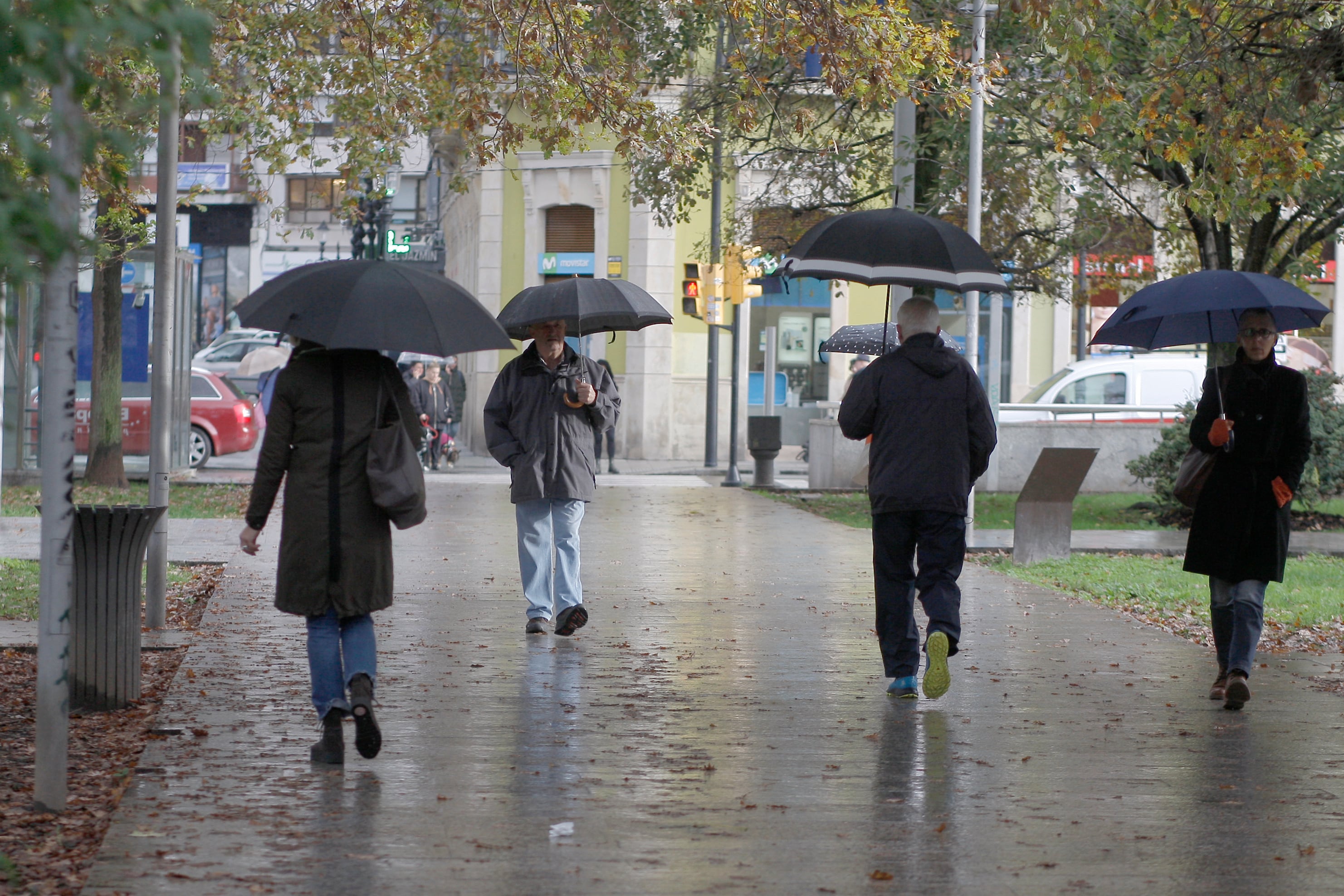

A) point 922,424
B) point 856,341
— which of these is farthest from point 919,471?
point 856,341

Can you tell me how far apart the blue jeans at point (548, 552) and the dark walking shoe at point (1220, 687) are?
3.19 meters

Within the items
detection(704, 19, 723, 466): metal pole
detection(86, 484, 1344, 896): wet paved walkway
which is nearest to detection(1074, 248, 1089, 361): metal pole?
detection(704, 19, 723, 466): metal pole

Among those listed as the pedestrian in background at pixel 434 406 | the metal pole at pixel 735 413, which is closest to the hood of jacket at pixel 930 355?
the metal pole at pixel 735 413

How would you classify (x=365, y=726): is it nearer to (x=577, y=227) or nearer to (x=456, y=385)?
(x=456, y=385)

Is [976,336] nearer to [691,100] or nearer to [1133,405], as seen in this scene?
[691,100]

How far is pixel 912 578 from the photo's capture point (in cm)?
706

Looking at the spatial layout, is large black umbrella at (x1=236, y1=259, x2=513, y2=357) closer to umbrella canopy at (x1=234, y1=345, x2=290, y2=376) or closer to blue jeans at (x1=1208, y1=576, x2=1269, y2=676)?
blue jeans at (x1=1208, y1=576, x2=1269, y2=676)

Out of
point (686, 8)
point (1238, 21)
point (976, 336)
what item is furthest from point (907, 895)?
point (686, 8)

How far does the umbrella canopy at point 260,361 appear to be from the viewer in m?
37.1

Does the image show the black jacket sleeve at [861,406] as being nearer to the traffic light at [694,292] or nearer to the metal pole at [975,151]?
the metal pole at [975,151]

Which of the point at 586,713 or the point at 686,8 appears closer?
the point at 586,713

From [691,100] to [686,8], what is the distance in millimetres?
3720

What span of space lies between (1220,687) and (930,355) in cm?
193

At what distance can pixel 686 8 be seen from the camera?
49.4 ft
